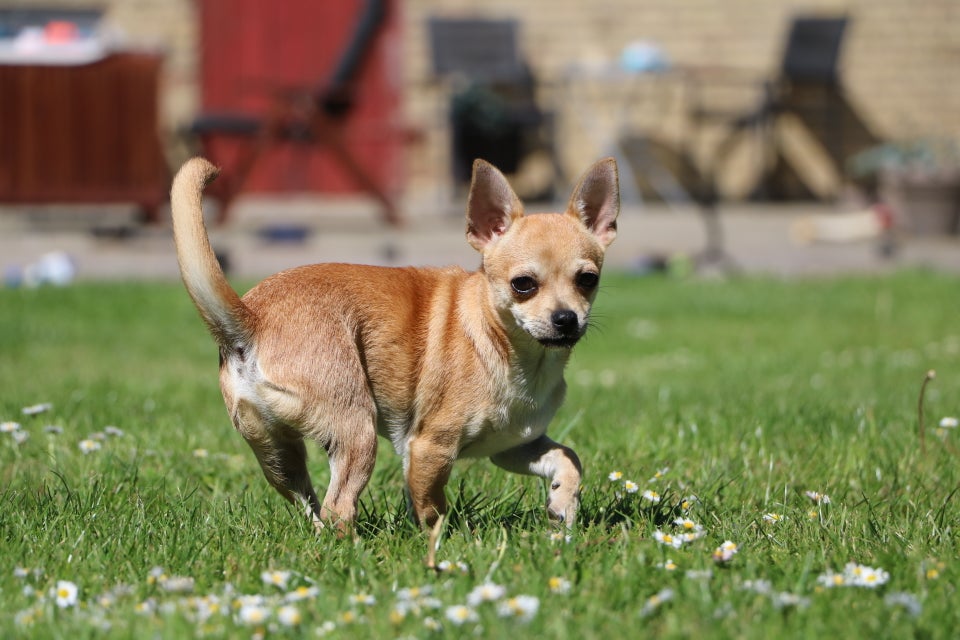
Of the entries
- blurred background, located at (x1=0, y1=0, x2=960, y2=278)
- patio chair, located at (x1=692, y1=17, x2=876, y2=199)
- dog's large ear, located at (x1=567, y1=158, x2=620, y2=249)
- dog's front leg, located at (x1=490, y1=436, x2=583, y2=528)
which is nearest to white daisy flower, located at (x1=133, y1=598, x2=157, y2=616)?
dog's front leg, located at (x1=490, y1=436, x2=583, y2=528)

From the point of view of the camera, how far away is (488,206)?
3688 millimetres

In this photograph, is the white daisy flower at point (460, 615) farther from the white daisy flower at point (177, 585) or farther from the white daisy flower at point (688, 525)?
the white daisy flower at point (688, 525)

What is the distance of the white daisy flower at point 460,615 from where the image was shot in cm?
241

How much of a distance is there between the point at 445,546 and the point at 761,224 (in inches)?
453

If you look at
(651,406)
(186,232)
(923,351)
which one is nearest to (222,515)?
(186,232)

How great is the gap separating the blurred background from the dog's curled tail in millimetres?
11267

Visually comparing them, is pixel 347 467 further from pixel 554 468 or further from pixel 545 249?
pixel 545 249

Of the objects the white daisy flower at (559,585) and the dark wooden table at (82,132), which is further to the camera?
the dark wooden table at (82,132)

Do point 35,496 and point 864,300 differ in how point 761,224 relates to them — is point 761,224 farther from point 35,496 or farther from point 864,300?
point 35,496

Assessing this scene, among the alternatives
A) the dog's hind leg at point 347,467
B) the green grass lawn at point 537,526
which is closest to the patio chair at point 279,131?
the green grass lawn at point 537,526

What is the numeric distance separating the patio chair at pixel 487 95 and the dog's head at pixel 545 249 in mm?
11032

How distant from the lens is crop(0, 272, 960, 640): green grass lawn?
251 cm

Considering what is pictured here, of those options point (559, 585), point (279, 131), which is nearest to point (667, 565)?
point (559, 585)

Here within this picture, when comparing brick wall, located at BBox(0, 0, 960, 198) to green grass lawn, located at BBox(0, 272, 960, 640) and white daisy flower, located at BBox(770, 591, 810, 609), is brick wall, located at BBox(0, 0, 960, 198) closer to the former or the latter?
green grass lawn, located at BBox(0, 272, 960, 640)
